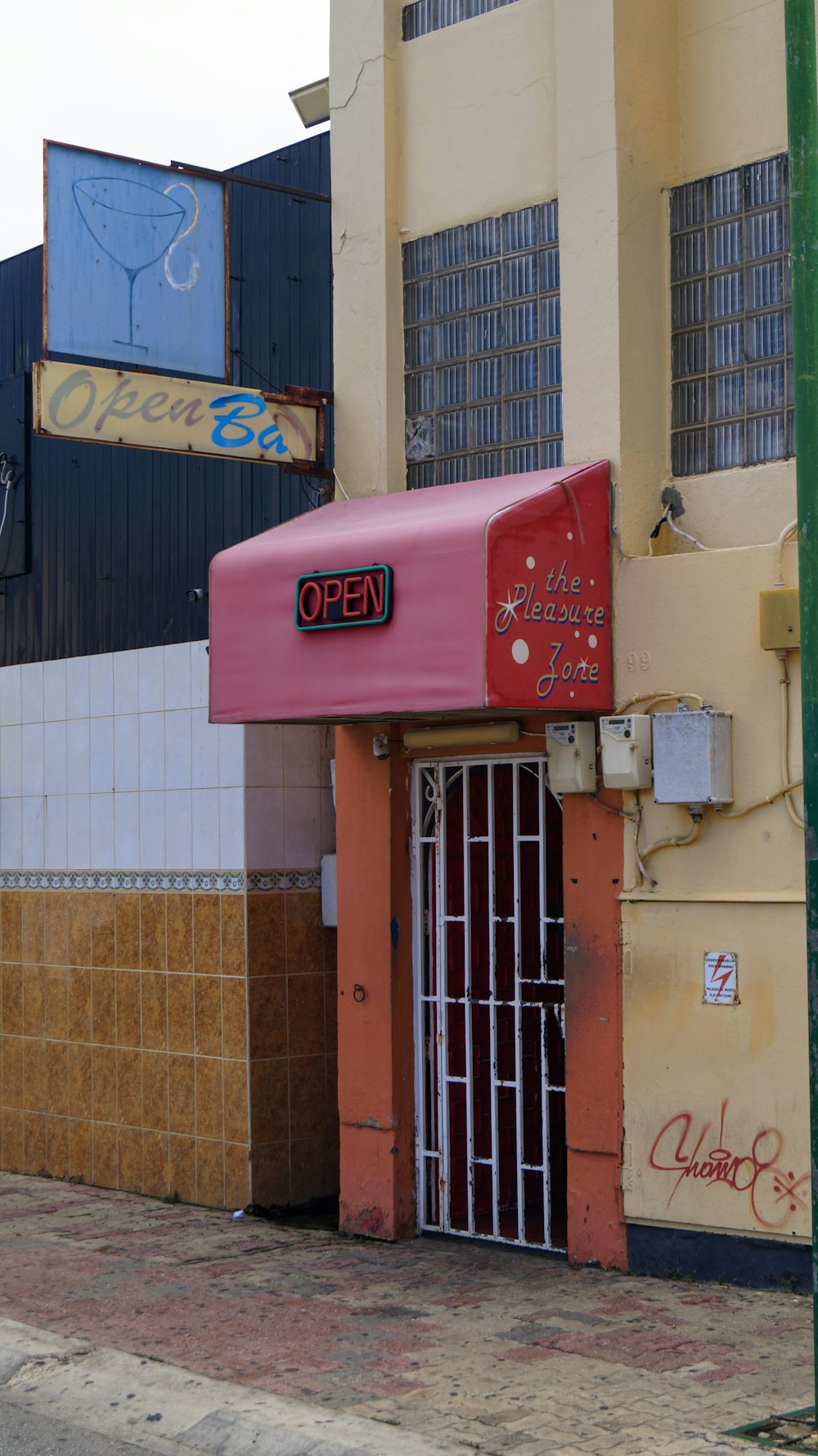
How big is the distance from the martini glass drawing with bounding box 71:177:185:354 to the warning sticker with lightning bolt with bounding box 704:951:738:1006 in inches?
172

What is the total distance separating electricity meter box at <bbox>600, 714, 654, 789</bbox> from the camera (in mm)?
8336

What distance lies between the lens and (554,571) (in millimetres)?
8234

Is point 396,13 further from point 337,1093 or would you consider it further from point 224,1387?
point 224,1387

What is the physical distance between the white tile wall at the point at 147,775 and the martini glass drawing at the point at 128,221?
2528 millimetres

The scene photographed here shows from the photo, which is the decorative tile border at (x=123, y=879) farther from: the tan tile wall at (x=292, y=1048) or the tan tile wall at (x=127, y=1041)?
the tan tile wall at (x=292, y=1048)

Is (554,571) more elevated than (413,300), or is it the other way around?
(413,300)

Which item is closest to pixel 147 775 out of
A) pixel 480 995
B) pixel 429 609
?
pixel 480 995

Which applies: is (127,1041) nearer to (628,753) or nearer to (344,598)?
(344,598)

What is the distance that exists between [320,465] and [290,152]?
97.4 inches

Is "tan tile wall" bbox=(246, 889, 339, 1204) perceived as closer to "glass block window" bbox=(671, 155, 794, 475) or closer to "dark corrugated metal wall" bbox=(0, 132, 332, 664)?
"dark corrugated metal wall" bbox=(0, 132, 332, 664)

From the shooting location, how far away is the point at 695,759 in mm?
8102

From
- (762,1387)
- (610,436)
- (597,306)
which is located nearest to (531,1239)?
(762,1387)

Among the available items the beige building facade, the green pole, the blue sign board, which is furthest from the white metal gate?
the green pole

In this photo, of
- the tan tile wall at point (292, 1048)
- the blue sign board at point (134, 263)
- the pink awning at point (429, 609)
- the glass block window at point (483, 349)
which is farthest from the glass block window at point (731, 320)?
the tan tile wall at point (292, 1048)
